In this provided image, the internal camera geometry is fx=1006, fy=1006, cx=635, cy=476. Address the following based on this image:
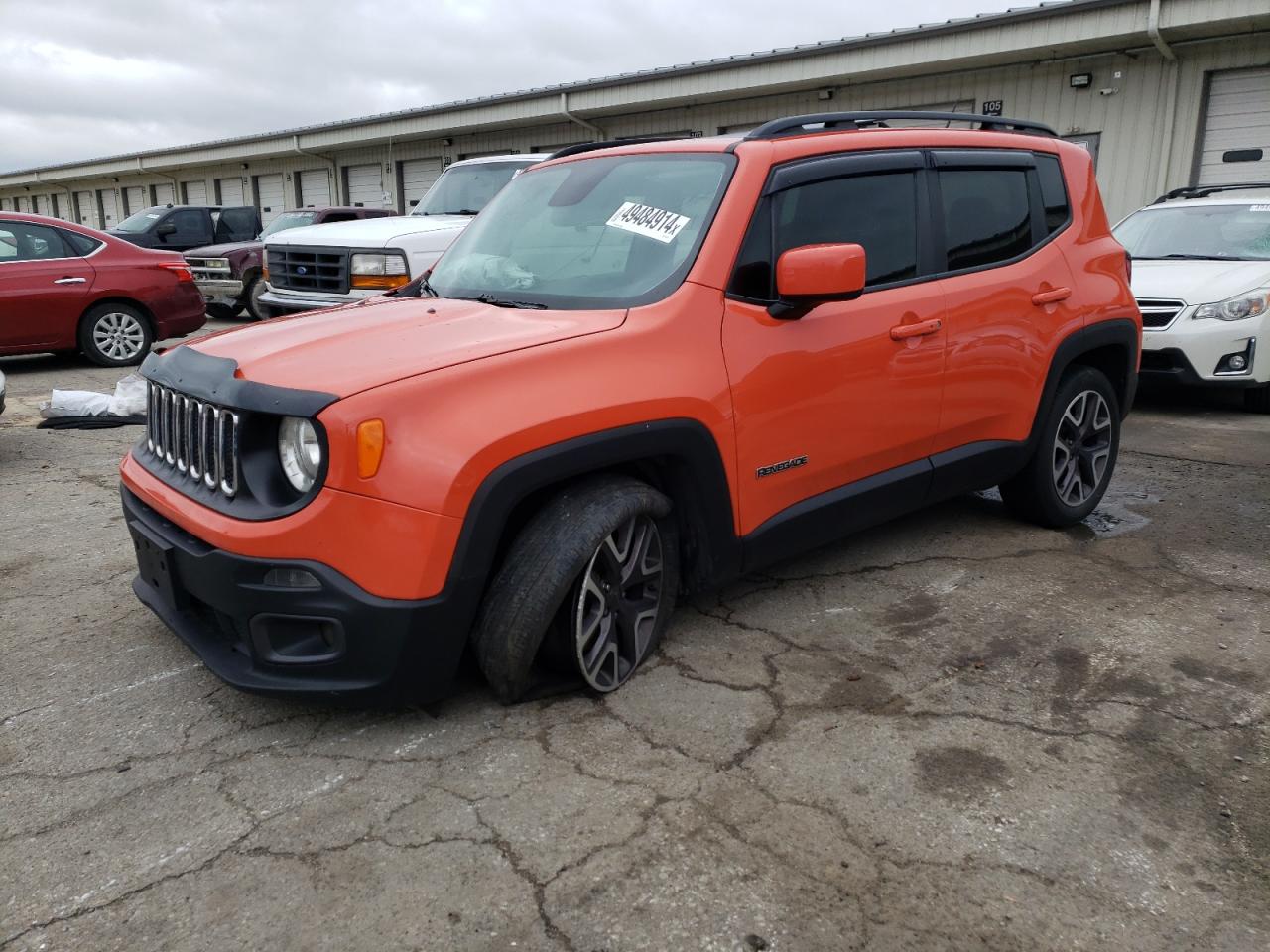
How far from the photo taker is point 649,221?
347cm

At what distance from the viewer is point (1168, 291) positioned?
7.65 meters

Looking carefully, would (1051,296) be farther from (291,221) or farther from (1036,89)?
(291,221)

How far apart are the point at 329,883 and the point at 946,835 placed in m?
1.47

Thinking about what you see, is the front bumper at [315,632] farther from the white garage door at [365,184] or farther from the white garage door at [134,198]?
the white garage door at [134,198]

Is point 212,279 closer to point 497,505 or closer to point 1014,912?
point 497,505

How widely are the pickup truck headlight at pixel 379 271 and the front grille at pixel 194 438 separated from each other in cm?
491

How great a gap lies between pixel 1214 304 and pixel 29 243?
10.2m

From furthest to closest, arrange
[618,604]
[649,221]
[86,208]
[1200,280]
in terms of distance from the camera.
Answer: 1. [86,208]
2. [1200,280]
3. [649,221]
4. [618,604]

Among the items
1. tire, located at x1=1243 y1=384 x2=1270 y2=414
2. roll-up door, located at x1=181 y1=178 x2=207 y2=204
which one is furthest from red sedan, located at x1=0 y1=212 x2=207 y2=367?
roll-up door, located at x1=181 y1=178 x2=207 y2=204

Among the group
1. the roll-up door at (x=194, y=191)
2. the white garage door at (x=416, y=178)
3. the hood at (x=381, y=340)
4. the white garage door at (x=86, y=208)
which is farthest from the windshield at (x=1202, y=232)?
the white garage door at (x=86, y=208)

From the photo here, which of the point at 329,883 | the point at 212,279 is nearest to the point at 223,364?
the point at 329,883

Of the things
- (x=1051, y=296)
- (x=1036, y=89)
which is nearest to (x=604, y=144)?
(x=1051, y=296)

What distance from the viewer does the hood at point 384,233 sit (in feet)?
26.9

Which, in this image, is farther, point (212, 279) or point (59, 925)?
point (212, 279)
